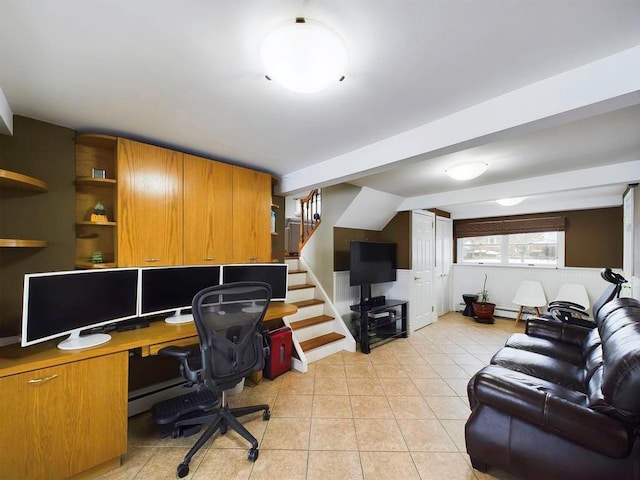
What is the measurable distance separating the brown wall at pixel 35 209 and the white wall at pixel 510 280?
634cm

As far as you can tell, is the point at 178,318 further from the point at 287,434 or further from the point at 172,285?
the point at 287,434

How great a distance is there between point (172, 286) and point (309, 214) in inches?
117

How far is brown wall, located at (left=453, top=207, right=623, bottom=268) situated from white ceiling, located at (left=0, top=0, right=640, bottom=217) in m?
2.83

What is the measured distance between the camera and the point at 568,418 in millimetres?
1348

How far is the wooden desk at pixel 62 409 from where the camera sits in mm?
1393

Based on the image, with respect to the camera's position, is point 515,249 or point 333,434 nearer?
point 333,434

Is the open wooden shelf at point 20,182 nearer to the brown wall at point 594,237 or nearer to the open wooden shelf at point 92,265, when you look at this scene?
the open wooden shelf at point 92,265

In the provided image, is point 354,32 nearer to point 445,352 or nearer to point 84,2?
point 84,2

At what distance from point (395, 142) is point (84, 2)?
73.2 inches

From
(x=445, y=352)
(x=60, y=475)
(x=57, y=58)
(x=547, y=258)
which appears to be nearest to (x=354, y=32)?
(x=57, y=58)

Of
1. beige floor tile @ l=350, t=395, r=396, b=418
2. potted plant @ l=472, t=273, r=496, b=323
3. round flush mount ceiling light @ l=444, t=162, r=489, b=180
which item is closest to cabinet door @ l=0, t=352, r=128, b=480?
beige floor tile @ l=350, t=395, r=396, b=418

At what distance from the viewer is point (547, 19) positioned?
1068mm

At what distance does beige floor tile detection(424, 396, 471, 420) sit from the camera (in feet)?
7.45

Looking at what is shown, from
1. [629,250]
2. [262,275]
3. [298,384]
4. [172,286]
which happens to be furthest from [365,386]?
[629,250]
